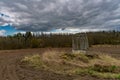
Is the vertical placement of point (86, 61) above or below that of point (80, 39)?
below

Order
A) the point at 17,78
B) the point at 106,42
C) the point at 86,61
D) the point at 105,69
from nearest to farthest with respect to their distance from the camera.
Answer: the point at 17,78 → the point at 105,69 → the point at 86,61 → the point at 106,42

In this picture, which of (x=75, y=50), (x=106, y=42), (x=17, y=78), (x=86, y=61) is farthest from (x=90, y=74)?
(x=106, y=42)

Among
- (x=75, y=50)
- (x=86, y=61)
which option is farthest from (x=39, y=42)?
(x=86, y=61)

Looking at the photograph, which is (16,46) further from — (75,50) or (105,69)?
(105,69)

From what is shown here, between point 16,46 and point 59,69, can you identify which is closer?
point 59,69

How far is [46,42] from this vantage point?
47.4m

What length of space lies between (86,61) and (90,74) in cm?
526

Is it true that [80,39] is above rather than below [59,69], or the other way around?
above

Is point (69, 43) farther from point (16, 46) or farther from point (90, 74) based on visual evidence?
point (90, 74)

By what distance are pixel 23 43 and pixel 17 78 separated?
119 ft

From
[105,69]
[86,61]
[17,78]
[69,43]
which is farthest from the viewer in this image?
[69,43]

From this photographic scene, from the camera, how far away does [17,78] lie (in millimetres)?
10070

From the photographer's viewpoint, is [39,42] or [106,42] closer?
[39,42]

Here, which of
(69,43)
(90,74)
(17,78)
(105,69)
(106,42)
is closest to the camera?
(17,78)
